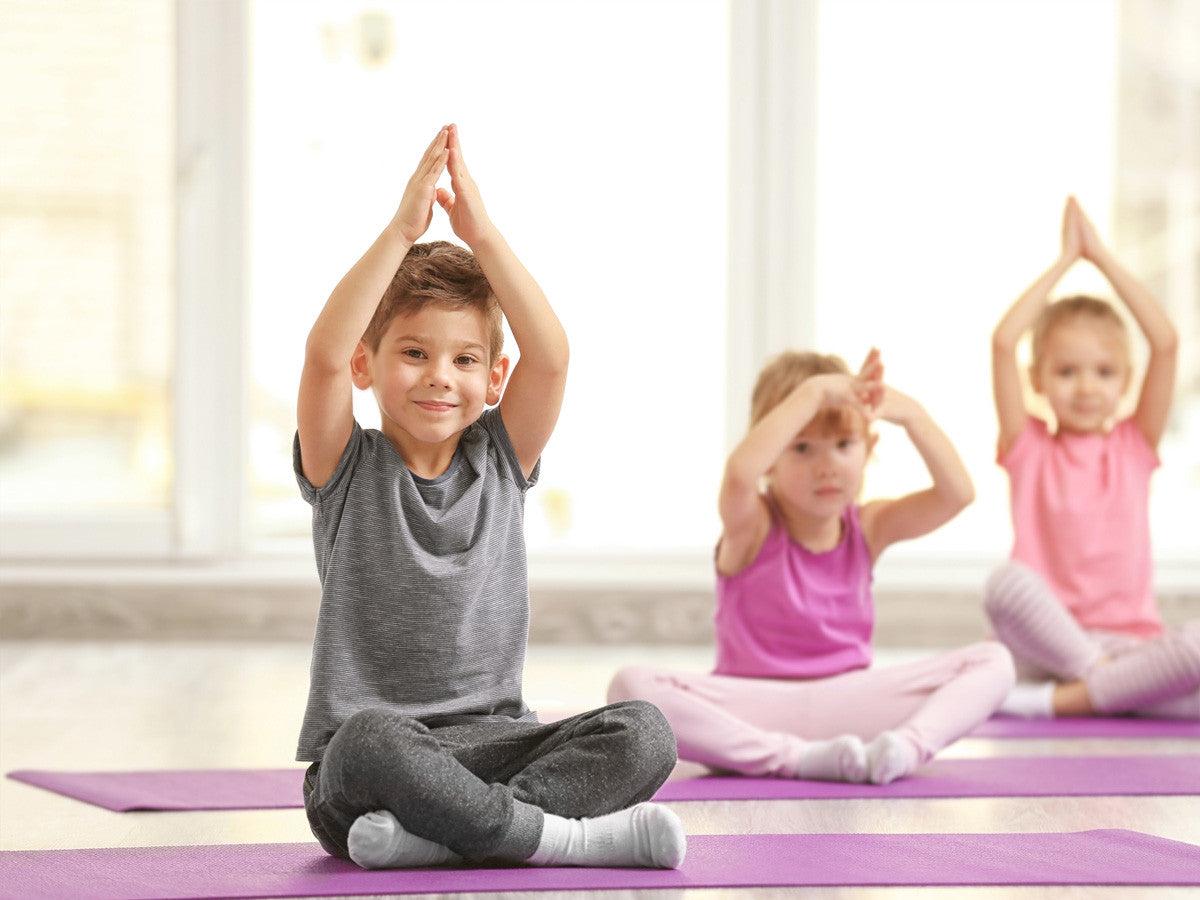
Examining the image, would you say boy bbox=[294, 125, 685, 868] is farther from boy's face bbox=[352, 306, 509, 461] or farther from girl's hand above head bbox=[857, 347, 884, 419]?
girl's hand above head bbox=[857, 347, 884, 419]

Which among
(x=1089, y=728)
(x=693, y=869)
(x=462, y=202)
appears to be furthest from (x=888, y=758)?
(x=462, y=202)

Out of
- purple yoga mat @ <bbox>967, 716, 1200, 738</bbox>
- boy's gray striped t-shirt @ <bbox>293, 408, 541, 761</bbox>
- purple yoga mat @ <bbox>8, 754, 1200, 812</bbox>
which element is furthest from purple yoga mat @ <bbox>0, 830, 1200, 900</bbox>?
purple yoga mat @ <bbox>967, 716, 1200, 738</bbox>

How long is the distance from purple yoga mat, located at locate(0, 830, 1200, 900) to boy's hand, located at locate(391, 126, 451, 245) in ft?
1.83

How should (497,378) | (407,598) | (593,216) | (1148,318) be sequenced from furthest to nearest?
(593,216) → (1148,318) → (497,378) → (407,598)

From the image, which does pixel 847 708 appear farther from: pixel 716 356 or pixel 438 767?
pixel 716 356

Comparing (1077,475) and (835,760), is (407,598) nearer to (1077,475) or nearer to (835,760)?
(835,760)

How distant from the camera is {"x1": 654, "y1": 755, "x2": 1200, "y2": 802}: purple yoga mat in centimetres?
174

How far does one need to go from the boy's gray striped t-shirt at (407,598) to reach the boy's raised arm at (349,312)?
49mm

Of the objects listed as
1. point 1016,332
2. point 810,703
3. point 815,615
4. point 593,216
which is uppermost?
point 593,216

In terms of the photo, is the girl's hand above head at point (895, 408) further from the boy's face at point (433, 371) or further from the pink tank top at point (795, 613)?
the boy's face at point (433, 371)

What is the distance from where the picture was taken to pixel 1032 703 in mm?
2408

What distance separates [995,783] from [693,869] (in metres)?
0.60

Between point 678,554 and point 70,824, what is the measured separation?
7.08ft

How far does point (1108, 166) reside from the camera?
11.9ft
